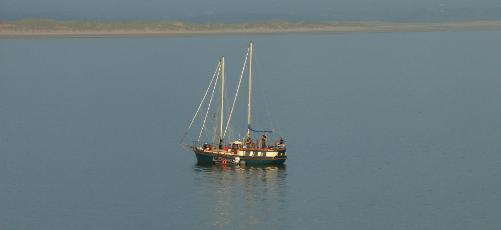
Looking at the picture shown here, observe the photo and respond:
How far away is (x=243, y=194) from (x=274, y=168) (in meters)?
8.19

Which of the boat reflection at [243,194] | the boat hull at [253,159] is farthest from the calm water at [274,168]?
the boat hull at [253,159]

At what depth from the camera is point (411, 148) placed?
4104 inches

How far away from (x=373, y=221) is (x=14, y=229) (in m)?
18.6

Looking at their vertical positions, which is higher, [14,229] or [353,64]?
[353,64]

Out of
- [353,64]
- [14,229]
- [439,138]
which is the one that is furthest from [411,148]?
[353,64]

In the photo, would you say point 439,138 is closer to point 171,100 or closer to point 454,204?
point 454,204

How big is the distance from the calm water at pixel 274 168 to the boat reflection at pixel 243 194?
141mm

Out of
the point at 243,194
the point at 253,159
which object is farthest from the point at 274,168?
the point at 243,194

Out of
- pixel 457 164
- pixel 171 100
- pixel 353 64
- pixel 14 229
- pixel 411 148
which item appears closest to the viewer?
pixel 14 229

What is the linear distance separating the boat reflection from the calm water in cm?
14

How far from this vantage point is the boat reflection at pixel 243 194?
81.0m

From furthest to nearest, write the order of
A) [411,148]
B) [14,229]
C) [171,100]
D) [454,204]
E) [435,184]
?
[171,100]
[411,148]
[435,184]
[454,204]
[14,229]

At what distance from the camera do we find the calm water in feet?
270

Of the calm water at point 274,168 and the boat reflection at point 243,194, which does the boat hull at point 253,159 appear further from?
the calm water at point 274,168
